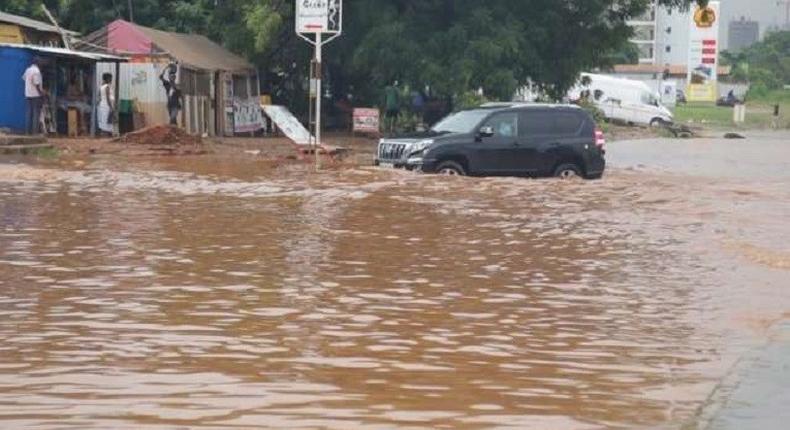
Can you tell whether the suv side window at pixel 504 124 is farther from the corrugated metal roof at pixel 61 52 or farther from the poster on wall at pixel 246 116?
the poster on wall at pixel 246 116

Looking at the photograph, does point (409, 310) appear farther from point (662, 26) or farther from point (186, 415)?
point (662, 26)

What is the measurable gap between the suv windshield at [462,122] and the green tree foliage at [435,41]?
1027cm

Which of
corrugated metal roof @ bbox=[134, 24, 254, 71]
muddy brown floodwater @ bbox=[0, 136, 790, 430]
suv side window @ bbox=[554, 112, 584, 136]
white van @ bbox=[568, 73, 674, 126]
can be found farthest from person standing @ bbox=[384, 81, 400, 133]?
white van @ bbox=[568, 73, 674, 126]

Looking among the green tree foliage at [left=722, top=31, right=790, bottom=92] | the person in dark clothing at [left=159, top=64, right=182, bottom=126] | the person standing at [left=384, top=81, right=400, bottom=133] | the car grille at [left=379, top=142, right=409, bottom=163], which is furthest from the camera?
the green tree foliage at [left=722, top=31, right=790, bottom=92]

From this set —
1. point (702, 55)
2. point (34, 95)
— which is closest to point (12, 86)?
point (34, 95)

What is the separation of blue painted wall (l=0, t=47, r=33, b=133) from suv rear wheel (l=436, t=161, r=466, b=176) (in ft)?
37.2

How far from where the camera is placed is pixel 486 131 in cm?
2402

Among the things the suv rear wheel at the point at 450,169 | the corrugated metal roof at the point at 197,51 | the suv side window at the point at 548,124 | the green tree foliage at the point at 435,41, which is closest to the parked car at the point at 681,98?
the green tree foliage at the point at 435,41

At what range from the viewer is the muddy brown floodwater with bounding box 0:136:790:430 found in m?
7.86

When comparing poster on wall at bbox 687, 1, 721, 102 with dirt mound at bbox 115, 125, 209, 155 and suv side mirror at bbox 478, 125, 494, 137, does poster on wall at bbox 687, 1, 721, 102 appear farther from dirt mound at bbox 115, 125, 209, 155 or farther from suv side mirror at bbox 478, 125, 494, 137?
suv side mirror at bbox 478, 125, 494, 137

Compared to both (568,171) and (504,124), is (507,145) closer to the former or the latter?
(504,124)

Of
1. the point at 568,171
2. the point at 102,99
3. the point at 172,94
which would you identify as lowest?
the point at 568,171

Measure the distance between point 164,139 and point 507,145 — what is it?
350 inches

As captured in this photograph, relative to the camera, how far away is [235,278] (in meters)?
12.3
